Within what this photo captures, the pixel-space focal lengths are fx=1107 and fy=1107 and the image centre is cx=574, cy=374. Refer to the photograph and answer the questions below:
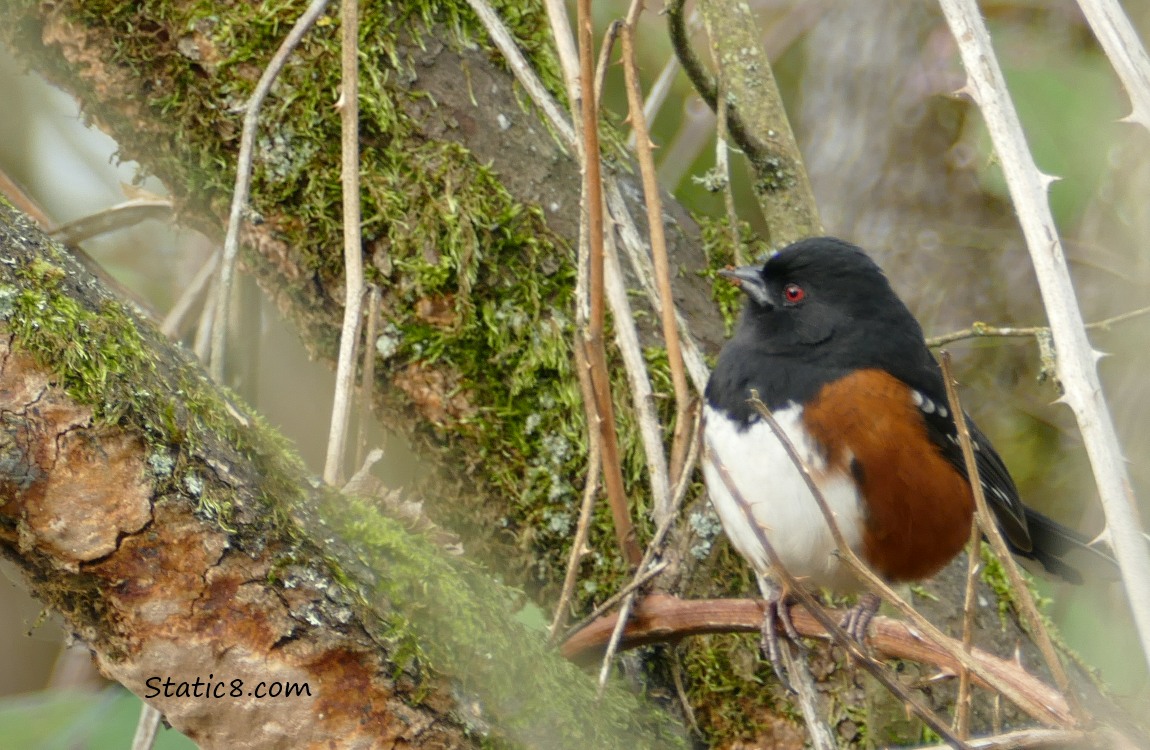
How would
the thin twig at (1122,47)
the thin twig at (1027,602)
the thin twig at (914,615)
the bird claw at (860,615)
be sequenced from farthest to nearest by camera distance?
the bird claw at (860,615) → the thin twig at (1122,47) → the thin twig at (914,615) → the thin twig at (1027,602)

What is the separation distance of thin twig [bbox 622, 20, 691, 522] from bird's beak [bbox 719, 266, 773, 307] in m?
0.23

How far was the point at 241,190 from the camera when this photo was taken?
1725 millimetres

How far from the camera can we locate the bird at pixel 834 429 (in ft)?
6.09

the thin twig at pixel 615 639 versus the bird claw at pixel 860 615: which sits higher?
the thin twig at pixel 615 639

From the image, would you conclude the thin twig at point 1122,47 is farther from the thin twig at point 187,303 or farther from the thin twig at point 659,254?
the thin twig at point 187,303

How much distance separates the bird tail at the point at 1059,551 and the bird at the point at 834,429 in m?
0.30

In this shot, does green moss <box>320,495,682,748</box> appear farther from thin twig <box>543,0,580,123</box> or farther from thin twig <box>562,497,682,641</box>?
thin twig <box>543,0,580,123</box>

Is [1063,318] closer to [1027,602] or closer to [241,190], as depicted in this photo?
[1027,602]

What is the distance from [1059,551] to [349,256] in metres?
1.61

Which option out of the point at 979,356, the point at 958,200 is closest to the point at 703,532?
the point at 979,356

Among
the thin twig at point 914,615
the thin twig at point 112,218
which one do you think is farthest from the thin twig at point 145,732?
the thin twig at point 914,615

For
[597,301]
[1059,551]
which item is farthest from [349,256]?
[1059,551]

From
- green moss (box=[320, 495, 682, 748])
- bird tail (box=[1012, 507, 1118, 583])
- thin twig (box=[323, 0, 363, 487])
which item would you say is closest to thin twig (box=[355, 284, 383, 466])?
thin twig (box=[323, 0, 363, 487])

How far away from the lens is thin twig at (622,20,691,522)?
5.69 feet
